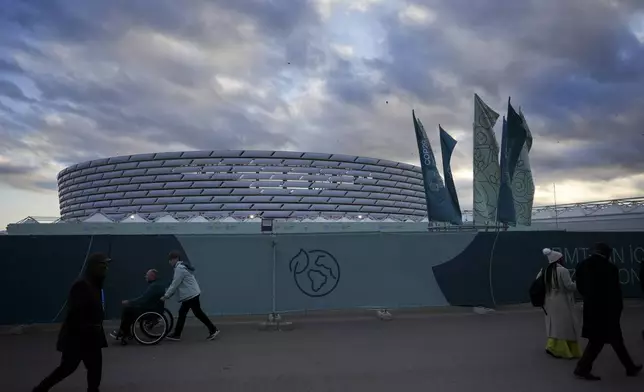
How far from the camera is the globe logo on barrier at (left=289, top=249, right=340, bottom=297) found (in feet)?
34.0

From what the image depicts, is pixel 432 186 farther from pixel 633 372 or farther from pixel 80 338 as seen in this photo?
pixel 80 338

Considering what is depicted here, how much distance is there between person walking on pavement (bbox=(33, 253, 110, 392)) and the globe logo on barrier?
5733 millimetres

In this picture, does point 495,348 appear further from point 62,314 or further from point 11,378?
point 62,314

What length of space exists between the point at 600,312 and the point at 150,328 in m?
6.27

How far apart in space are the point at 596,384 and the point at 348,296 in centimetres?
558

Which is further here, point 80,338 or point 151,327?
point 151,327

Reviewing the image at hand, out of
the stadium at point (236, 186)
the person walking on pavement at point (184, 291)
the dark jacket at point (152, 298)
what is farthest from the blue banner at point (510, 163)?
the stadium at point (236, 186)

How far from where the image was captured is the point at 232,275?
10.3 metres

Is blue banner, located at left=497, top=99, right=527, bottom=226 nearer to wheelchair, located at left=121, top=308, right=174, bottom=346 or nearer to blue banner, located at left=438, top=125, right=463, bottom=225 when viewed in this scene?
blue banner, located at left=438, top=125, right=463, bottom=225

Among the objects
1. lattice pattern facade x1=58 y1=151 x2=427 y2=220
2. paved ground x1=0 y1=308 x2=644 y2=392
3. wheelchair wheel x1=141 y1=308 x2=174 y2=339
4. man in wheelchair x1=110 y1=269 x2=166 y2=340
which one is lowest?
paved ground x1=0 y1=308 x2=644 y2=392

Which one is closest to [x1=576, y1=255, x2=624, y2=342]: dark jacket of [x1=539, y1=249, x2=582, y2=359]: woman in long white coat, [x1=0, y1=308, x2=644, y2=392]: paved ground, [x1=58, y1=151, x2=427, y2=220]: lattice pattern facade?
[x1=0, y1=308, x2=644, y2=392]: paved ground

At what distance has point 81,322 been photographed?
4762 mm

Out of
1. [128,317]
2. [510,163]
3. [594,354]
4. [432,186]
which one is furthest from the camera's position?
[432,186]

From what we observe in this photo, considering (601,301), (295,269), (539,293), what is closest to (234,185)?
(295,269)
